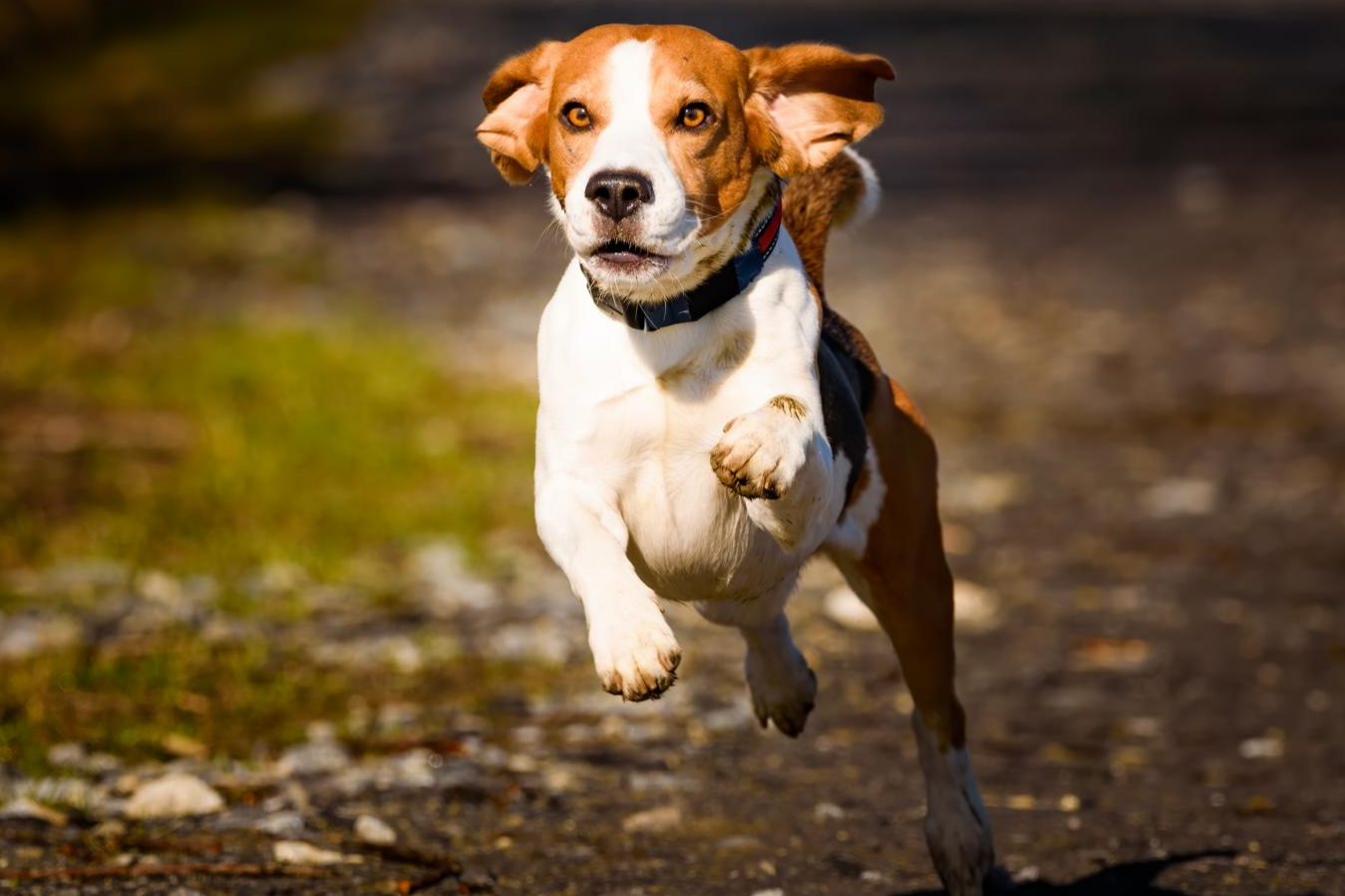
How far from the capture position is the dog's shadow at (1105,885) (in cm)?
496

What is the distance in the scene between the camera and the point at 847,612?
748cm

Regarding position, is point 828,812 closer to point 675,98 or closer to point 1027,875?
point 1027,875

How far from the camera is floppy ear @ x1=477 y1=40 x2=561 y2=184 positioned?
455cm

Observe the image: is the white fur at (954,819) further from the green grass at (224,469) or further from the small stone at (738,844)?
the green grass at (224,469)

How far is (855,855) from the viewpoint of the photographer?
206 inches

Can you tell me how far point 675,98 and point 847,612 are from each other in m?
3.57

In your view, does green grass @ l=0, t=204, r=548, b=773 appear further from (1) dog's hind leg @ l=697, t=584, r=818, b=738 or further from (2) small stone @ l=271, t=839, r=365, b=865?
(1) dog's hind leg @ l=697, t=584, r=818, b=738

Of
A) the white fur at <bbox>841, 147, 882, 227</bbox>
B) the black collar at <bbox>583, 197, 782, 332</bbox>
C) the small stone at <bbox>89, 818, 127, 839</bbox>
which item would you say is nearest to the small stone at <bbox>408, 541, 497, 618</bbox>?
the small stone at <bbox>89, 818, 127, 839</bbox>

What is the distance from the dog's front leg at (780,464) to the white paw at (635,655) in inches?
13.6

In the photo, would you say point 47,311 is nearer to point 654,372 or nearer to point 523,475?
point 523,475

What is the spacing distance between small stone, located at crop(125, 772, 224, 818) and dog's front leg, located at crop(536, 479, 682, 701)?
1692 millimetres

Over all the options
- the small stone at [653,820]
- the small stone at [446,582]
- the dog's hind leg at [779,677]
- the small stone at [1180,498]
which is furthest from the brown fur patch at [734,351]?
the small stone at [1180,498]

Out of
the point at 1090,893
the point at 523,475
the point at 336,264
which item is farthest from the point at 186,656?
the point at 336,264

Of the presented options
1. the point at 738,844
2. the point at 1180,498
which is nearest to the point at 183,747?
the point at 738,844
